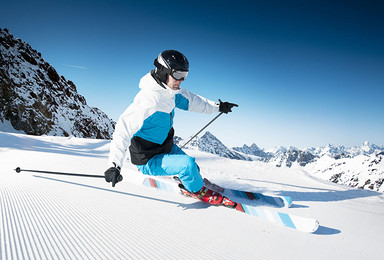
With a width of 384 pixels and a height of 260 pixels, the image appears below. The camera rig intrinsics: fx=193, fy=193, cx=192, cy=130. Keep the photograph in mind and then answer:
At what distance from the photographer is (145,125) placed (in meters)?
2.60

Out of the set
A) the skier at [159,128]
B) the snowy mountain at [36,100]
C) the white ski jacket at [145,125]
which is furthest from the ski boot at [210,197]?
the snowy mountain at [36,100]

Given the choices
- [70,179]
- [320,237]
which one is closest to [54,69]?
[70,179]

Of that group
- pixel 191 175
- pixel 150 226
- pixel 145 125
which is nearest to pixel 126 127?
pixel 145 125

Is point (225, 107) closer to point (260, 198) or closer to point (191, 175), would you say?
point (260, 198)

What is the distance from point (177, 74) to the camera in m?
2.68

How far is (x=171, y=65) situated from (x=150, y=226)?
6.43ft

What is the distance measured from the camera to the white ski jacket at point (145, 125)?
7.60ft

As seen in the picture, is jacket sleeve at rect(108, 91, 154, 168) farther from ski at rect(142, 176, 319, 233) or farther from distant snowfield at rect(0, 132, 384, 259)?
ski at rect(142, 176, 319, 233)

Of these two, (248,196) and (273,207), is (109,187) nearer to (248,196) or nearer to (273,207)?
(248,196)

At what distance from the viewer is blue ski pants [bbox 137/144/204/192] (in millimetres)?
2430

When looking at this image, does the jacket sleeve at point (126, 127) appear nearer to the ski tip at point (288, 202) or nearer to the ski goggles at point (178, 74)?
the ski goggles at point (178, 74)

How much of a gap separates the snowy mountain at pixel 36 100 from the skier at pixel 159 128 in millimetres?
29036

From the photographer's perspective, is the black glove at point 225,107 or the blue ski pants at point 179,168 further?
the black glove at point 225,107

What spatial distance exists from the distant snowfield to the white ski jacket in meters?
0.60
